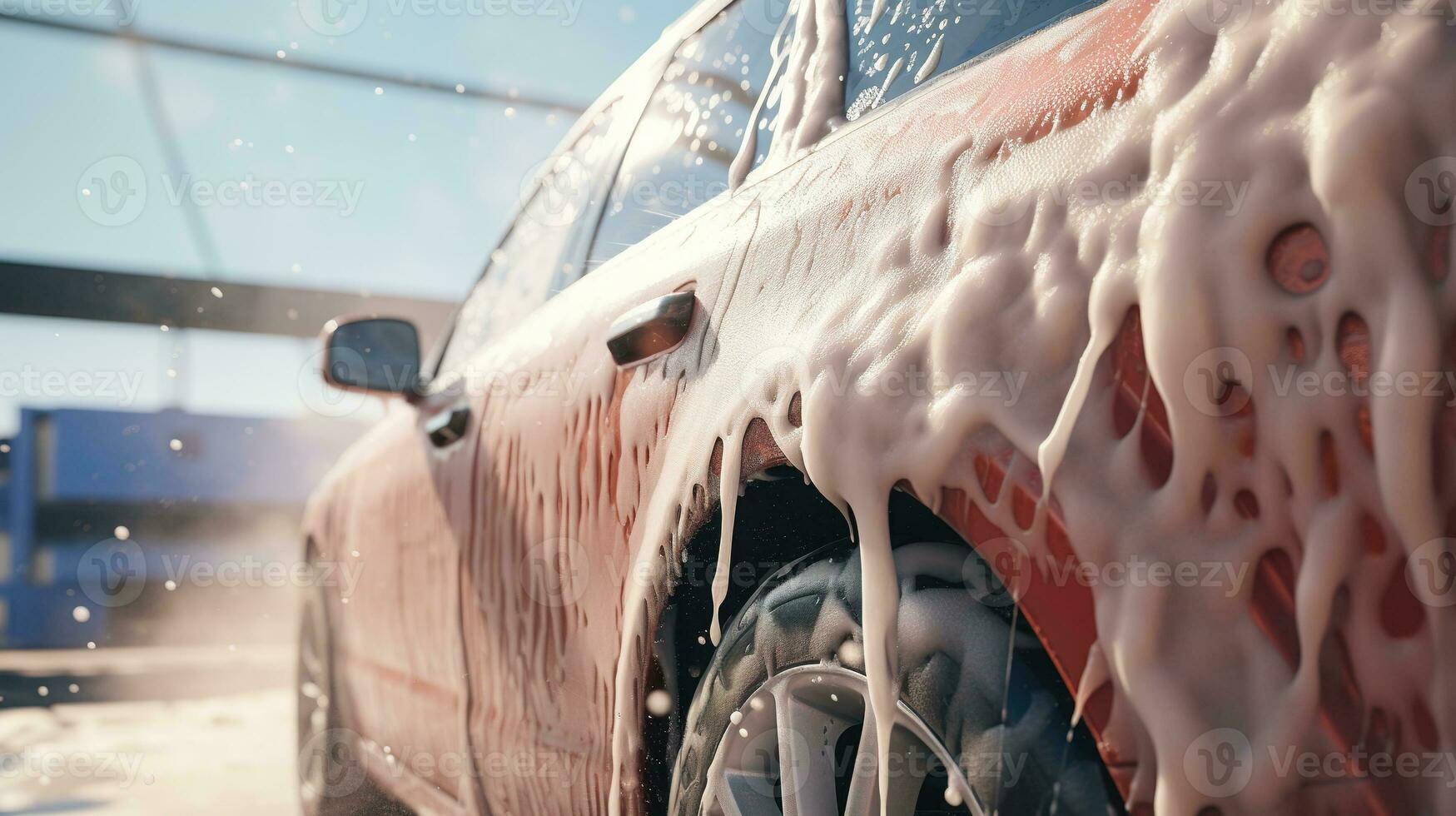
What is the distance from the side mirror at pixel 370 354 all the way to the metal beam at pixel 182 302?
818 centimetres

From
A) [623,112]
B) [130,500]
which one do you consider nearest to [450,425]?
[623,112]

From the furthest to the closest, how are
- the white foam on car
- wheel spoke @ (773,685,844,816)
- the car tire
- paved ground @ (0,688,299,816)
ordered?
paved ground @ (0,688,299,816)
wheel spoke @ (773,685,844,816)
the car tire
the white foam on car

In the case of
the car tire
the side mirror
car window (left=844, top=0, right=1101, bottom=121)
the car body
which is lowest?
the car tire

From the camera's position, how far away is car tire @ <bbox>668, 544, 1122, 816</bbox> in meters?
0.85

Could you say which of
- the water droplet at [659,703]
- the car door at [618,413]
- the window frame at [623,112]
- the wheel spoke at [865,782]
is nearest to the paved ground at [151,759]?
the car door at [618,413]

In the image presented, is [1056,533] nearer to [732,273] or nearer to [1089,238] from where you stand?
[1089,238]

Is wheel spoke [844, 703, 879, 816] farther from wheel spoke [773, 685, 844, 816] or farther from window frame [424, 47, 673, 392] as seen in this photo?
window frame [424, 47, 673, 392]

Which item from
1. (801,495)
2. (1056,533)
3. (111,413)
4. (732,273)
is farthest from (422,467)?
(111,413)

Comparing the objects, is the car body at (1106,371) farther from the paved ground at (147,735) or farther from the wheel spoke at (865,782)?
A: the paved ground at (147,735)

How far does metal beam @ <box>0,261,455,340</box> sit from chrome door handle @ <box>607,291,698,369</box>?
31.9 feet

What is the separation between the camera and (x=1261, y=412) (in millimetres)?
695

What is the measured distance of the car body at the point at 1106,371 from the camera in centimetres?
65

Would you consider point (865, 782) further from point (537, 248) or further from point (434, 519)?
point (537, 248)

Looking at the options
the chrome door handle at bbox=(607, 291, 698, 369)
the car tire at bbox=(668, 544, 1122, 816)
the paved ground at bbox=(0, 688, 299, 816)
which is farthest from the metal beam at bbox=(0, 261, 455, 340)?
the car tire at bbox=(668, 544, 1122, 816)
